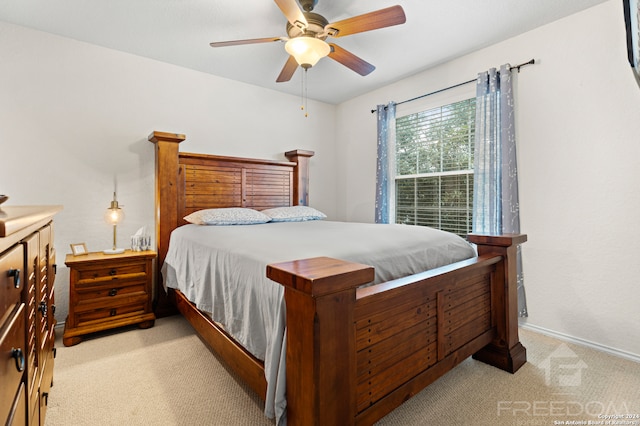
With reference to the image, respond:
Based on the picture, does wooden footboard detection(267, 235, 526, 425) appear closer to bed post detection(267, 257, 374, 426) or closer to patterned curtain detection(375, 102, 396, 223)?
bed post detection(267, 257, 374, 426)

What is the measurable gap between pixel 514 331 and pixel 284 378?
1.65m

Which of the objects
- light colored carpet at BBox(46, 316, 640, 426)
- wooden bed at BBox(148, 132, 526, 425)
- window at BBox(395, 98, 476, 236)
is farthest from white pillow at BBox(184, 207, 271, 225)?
window at BBox(395, 98, 476, 236)

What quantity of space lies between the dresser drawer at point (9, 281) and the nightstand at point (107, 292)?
6.04 ft

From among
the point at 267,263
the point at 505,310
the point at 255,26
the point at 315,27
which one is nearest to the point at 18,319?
the point at 267,263

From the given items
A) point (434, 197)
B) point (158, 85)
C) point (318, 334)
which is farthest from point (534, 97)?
point (158, 85)

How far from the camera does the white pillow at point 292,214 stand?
3355 millimetres

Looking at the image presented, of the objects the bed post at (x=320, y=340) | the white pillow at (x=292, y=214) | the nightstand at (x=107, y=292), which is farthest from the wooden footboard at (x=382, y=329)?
the nightstand at (x=107, y=292)

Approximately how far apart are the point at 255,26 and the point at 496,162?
237 centimetres

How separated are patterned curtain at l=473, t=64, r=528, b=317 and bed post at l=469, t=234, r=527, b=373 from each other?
2.54 ft

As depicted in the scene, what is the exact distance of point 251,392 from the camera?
1.79 meters

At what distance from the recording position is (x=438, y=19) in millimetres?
2467

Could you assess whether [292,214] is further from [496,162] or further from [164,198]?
[496,162]

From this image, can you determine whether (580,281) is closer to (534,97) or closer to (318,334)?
(534,97)

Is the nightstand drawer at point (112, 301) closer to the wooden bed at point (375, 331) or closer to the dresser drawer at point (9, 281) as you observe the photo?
the wooden bed at point (375, 331)
